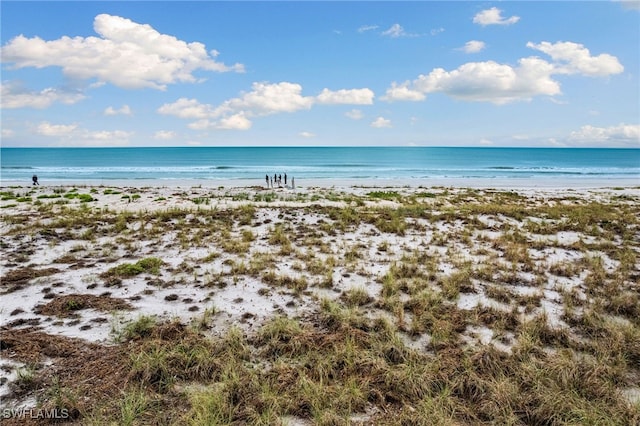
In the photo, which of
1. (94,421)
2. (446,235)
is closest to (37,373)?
(94,421)

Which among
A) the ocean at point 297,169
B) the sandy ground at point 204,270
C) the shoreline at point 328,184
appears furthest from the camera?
the ocean at point 297,169

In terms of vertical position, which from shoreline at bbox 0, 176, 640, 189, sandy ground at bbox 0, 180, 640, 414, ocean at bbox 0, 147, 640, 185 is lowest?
sandy ground at bbox 0, 180, 640, 414

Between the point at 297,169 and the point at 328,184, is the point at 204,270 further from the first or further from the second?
the point at 297,169

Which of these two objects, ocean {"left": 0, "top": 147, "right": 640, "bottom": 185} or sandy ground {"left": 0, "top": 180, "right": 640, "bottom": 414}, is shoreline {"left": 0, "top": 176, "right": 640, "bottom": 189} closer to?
ocean {"left": 0, "top": 147, "right": 640, "bottom": 185}

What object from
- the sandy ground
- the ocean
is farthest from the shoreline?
the sandy ground

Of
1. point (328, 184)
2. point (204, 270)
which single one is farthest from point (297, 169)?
point (204, 270)

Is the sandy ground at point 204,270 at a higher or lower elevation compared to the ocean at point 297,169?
lower

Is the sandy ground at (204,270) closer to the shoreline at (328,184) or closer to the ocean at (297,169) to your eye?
the shoreline at (328,184)

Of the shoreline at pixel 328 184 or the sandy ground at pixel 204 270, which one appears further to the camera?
the shoreline at pixel 328 184

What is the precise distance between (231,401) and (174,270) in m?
4.97

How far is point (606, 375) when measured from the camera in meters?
4.46

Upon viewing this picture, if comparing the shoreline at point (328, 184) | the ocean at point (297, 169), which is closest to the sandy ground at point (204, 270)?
the shoreline at point (328, 184)

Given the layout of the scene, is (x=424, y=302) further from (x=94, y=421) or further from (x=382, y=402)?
(x=94, y=421)

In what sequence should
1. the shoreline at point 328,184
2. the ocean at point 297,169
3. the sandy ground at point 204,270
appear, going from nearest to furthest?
the sandy ground at point 204,270
the shoreline at point 328,184
the ocean at point 297,169
